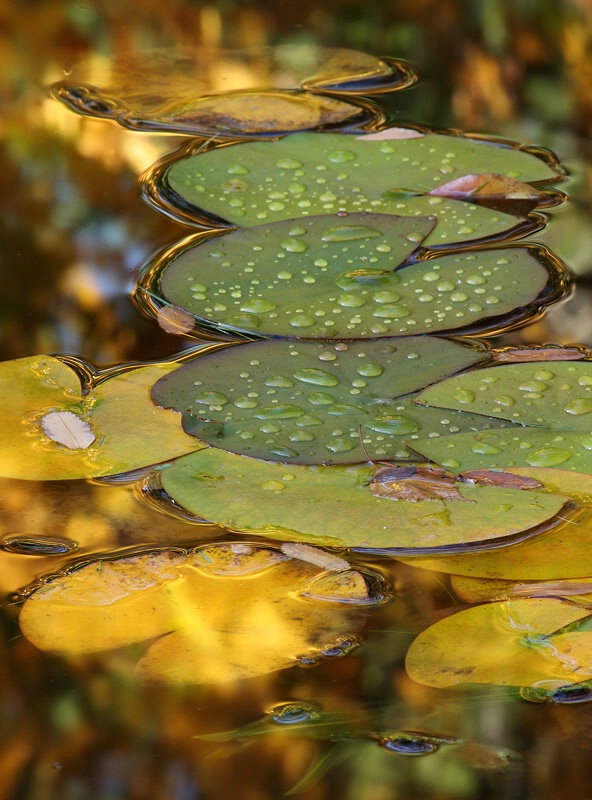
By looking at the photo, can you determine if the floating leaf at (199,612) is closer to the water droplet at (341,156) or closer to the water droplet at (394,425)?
the water droplet at (394,425)

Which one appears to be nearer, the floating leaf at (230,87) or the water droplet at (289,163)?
the water droplet at (289,163)

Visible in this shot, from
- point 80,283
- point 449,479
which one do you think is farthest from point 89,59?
point 449,479

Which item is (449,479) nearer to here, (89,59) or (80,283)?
(80,283)

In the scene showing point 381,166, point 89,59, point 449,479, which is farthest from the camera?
point 89,59

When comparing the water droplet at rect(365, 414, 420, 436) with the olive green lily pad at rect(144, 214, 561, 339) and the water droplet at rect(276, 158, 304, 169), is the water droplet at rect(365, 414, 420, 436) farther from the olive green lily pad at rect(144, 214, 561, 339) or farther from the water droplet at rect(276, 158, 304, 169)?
the water droplet at rect(276, 158, 304, 169)

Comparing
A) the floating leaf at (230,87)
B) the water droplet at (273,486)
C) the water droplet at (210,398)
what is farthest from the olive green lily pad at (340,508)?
the floating leaf at (230,87)

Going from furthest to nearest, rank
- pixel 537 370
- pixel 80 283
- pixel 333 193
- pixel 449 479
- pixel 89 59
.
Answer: pixel 89 59, pixel 333 193, pixel 80 283, pixel 537 370, pixel 449 479

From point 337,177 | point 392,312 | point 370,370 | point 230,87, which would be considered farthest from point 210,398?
point 230,87
